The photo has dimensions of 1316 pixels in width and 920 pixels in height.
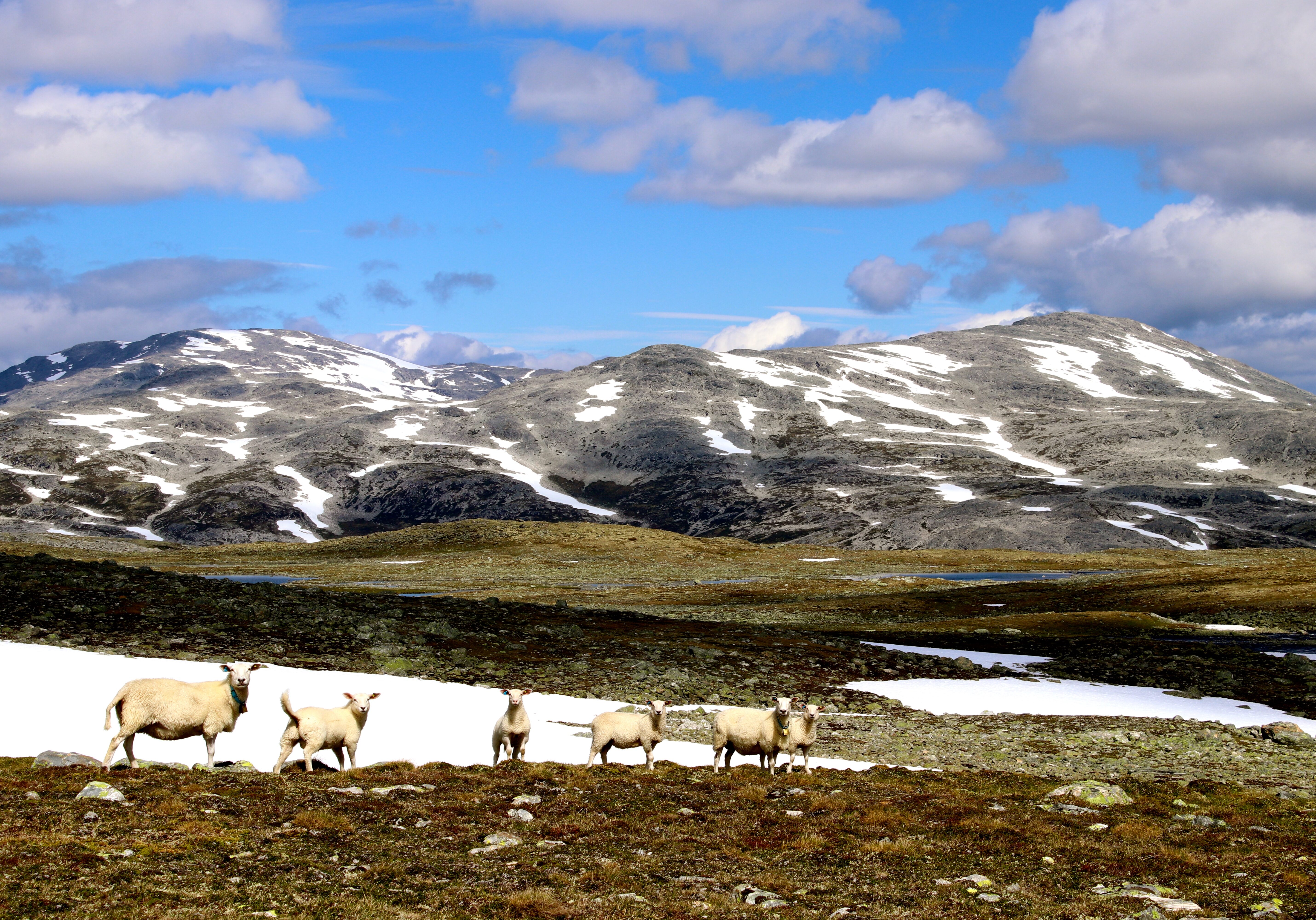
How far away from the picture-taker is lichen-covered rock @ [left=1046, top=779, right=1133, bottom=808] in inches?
978

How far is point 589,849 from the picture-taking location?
17.5 meters

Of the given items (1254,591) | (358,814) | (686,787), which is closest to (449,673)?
(686,787)

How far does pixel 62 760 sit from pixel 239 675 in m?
4.18

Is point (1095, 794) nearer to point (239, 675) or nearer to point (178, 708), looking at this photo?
point (239, 675)

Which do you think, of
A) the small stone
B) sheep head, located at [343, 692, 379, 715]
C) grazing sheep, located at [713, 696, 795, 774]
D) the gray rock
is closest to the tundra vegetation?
the small stone

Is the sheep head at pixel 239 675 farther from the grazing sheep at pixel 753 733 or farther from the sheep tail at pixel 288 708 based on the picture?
the grazing sheep at pixel 753 733

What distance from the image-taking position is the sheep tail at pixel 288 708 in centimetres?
2119

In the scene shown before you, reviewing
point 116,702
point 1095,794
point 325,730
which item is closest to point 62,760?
point 116,702

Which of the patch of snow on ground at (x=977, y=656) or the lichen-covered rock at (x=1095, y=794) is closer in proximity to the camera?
the lichen-covered rock at (x=1095, y=794)

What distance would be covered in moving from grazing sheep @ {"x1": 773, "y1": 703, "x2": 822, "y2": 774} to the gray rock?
54.8ft

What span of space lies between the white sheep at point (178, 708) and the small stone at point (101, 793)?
195 centimetres

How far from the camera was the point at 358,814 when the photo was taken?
18.5 m

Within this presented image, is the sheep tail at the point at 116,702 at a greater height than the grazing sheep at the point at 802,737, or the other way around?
the sheep tail at the point at 116,702

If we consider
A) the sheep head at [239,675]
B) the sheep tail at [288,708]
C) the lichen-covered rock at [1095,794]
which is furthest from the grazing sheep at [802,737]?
the sheep head at [239,675]
